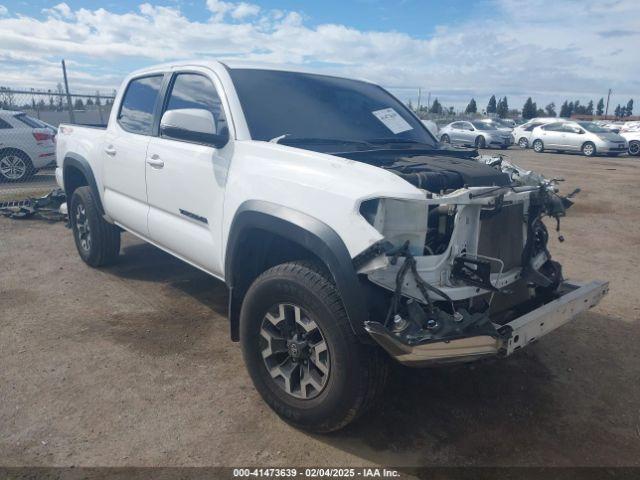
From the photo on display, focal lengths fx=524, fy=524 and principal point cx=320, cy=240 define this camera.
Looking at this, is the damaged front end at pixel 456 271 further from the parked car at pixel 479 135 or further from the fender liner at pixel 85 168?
the parked car at pixel 479 135

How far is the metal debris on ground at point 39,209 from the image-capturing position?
8.27m

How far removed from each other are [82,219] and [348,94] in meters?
3.42

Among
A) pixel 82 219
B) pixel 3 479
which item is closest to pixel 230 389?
pixel 3 479

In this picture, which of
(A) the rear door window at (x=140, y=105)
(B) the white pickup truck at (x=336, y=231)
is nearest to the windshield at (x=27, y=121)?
(A) the rear door window at (x=140, y=105)

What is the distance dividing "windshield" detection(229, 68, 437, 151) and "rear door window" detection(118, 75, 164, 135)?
113cm

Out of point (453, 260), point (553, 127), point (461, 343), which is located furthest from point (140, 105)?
point (553, 127)

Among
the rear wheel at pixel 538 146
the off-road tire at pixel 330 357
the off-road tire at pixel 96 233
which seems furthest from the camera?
the rear wheel at pixel 538 146

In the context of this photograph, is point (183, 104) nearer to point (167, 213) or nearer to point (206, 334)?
point (167, 213)

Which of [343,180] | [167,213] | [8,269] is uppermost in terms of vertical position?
[343,180]

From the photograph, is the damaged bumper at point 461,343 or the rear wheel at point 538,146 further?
the rear wheel at point 538,146

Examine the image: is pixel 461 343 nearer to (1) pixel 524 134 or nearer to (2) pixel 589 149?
(2) pixel 589 149

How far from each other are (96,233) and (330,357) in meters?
3.74

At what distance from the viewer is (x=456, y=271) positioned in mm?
2727

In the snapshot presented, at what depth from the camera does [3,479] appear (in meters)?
2.60
